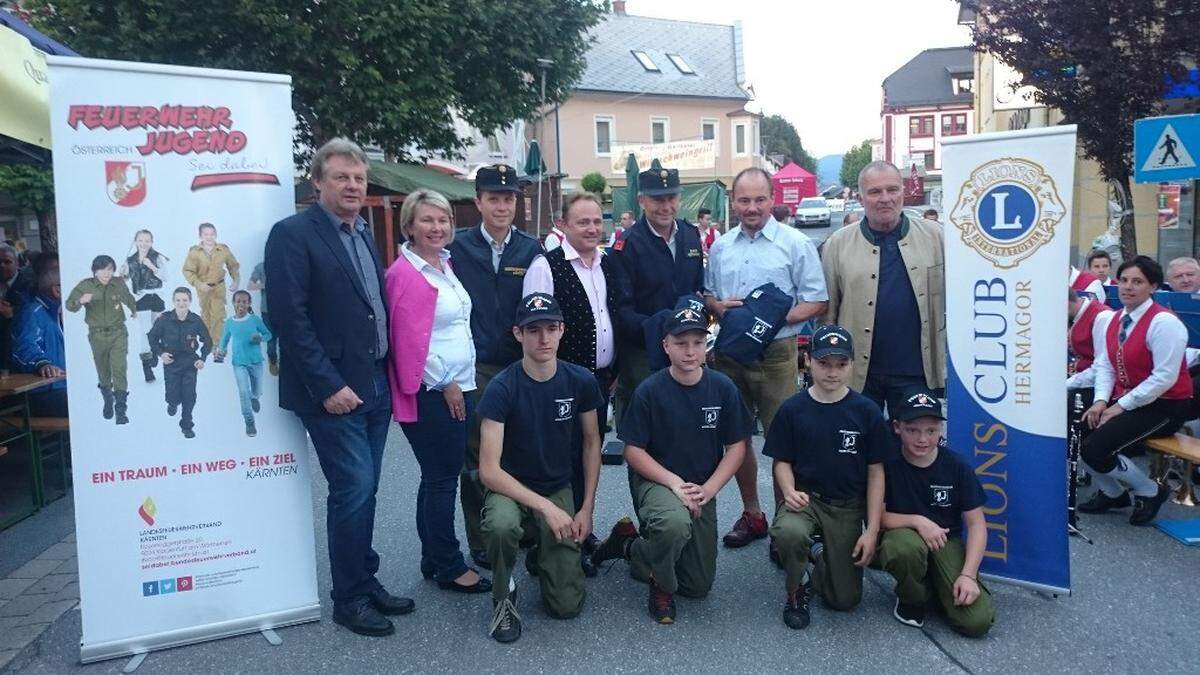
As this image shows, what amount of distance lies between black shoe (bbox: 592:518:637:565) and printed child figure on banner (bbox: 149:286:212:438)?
200 centimetres

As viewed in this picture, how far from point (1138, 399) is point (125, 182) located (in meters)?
5.16

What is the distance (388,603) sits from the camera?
383cm

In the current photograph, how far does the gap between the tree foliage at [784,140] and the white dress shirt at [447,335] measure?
9079 centimetres

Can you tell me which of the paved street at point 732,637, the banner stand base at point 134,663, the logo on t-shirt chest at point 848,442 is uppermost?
the logo on t-shirt chest at point 848,442

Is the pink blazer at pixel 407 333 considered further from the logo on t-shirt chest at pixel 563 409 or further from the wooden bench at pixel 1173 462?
the wooden bench at pixel 1173 462

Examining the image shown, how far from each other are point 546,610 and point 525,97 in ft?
43.3

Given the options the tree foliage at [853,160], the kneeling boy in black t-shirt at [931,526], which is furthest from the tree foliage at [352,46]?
the tree foliage at [853,160]

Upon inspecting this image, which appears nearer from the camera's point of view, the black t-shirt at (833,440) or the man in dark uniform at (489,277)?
the black t-shirt at (833,440)

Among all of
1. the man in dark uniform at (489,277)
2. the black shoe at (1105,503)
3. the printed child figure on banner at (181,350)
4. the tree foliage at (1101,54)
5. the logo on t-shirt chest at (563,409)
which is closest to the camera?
the printed child figure on banner at (181,350)

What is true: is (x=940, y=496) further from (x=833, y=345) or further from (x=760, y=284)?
(x=760, y=284)

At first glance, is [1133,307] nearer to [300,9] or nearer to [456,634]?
[456,634]

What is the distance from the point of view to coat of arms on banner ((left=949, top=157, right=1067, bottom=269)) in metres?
3.66

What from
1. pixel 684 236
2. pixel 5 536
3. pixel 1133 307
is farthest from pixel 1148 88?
pixel 5 536

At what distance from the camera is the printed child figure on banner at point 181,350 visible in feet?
11.3
